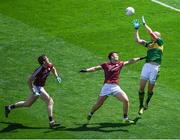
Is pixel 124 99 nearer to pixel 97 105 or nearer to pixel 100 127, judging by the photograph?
pixel 97 105

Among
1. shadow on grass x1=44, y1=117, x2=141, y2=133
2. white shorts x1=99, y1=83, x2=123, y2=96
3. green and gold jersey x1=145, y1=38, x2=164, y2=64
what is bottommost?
shadow on grass x1=44, y1=117, x2=141, y2=133

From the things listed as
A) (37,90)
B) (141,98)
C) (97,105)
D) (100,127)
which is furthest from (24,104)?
(141,98)

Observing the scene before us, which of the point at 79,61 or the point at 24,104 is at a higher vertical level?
the point at 79,61

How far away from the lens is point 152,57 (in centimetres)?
2089

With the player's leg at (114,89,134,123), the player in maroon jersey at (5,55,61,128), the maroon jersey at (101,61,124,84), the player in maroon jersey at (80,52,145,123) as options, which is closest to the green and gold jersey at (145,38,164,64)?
the player in maroon jersey at (80,52,145,123)

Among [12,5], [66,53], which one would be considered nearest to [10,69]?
[66,53]

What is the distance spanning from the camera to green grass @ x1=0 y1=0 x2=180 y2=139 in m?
20.0

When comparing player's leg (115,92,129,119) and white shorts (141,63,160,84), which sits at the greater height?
white shorts (141,63,160,84)

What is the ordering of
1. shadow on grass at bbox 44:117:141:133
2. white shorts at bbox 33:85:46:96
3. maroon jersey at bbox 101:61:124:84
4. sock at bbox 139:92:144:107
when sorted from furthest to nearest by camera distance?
1. sock at bbox 139:92:144:107
2. white shorts at bbox 33:85:46:96
3. maroon jersey at bbox 101:61:124:84
4. shadow on grass at bbox 44:117:141:133

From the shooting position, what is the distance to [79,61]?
25.8 m

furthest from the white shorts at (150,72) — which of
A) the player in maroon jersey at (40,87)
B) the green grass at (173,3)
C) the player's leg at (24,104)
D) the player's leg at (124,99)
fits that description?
the green grass at (173,3)

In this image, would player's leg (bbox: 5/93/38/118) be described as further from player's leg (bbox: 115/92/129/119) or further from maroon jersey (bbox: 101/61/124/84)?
player's leg (bbox: 115/92/129/119)

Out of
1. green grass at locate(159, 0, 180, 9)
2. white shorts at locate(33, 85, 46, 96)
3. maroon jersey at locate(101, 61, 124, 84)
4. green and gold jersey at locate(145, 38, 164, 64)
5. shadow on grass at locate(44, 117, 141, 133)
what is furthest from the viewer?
green grass at locate(159, 0, 180, 9)

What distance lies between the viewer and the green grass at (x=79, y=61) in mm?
19969
